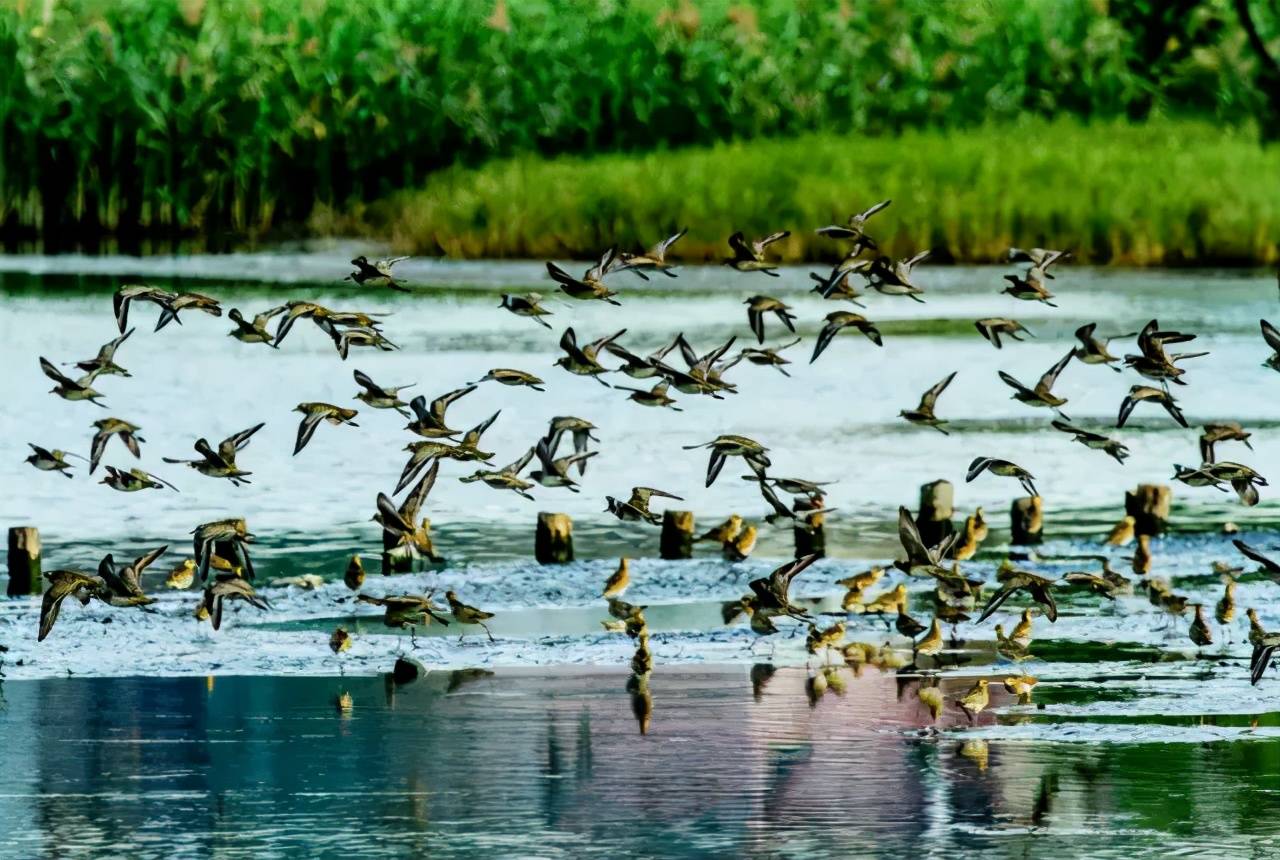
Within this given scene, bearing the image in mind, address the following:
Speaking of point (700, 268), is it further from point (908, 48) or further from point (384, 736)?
point (384, 736)

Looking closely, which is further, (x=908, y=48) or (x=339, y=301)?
(x=908, y=48)

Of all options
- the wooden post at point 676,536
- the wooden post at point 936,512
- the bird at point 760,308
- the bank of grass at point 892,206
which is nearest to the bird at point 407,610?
the bird at point 760,308

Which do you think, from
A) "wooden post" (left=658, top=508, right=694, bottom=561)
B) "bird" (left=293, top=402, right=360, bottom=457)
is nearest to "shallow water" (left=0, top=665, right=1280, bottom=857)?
"bird" (left=293, top=402, right=360, bottom=457)

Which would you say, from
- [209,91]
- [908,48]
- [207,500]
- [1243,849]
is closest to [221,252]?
[209,91]

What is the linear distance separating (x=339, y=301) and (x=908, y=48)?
16.4 m

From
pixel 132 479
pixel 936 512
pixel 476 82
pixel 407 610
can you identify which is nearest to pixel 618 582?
pixel 407 610

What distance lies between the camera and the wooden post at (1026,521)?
671 inches

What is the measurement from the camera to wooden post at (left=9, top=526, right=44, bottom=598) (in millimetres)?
15281

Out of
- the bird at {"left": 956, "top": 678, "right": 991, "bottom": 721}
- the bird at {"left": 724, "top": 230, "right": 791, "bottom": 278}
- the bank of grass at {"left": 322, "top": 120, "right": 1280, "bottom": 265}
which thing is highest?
the bank of grass at {"left": 322, "top": 120, "right": 1280, "bottom": 265}

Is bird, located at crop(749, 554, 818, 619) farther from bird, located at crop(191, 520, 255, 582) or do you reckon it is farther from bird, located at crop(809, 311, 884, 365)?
bird, located at crop(191, 520, 255, 582)

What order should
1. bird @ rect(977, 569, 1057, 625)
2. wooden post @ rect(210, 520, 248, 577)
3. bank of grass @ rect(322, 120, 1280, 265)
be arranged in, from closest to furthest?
bird @ rect(977, 569, 1057, 625) → wooden post @ rect(210, 520, 248, 577) → bank of grass @ rect(322, 120, 1280, 265)

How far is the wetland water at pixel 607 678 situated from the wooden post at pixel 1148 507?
7.0 inches

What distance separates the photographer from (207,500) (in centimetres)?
1936

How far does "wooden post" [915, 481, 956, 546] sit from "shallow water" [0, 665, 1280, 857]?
14.1 ft
